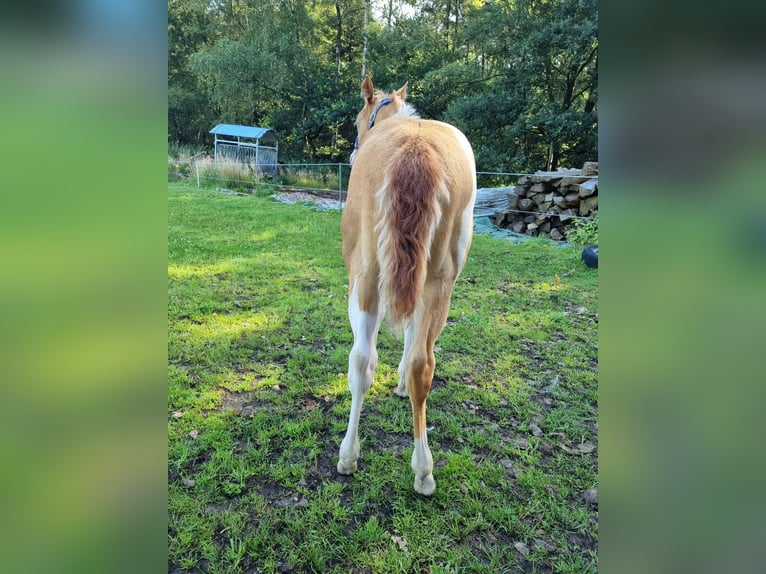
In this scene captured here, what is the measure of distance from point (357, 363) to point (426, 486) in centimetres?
67

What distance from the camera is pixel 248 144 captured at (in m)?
18.2

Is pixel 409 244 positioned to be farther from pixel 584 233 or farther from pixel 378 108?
pixel 584 233

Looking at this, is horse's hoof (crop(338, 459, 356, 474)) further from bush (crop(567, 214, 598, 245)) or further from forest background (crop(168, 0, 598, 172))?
forest background (crop(168, 0, 598, 172))

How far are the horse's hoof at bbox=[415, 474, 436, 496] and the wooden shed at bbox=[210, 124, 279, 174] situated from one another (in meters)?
16.4

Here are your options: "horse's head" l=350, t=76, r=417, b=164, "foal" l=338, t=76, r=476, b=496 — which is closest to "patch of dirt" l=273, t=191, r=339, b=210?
"horse's head" l=350, t=76, r=417, b=164

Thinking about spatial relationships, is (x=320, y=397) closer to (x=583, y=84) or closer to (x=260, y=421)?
(x=260, y=421)

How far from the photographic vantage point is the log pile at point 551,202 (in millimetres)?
8273

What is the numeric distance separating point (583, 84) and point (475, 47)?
15.9ft

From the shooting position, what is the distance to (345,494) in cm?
207

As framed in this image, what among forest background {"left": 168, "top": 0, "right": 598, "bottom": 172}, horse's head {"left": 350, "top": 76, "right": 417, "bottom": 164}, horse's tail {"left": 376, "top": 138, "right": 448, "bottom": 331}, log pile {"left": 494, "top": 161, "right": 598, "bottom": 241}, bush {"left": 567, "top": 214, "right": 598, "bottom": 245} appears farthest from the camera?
forest background {"left": 168, "top": 0, "right": 598, "bottom": 172}

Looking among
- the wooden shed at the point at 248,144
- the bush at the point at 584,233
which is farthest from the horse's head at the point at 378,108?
the wooden shed at the point at 248,144

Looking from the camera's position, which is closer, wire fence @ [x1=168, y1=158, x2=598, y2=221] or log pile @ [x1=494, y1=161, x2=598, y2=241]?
log pile @ [x1=494, y1=161, x2=598, y2=241]

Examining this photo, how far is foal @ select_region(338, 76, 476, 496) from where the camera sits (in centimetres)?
177
